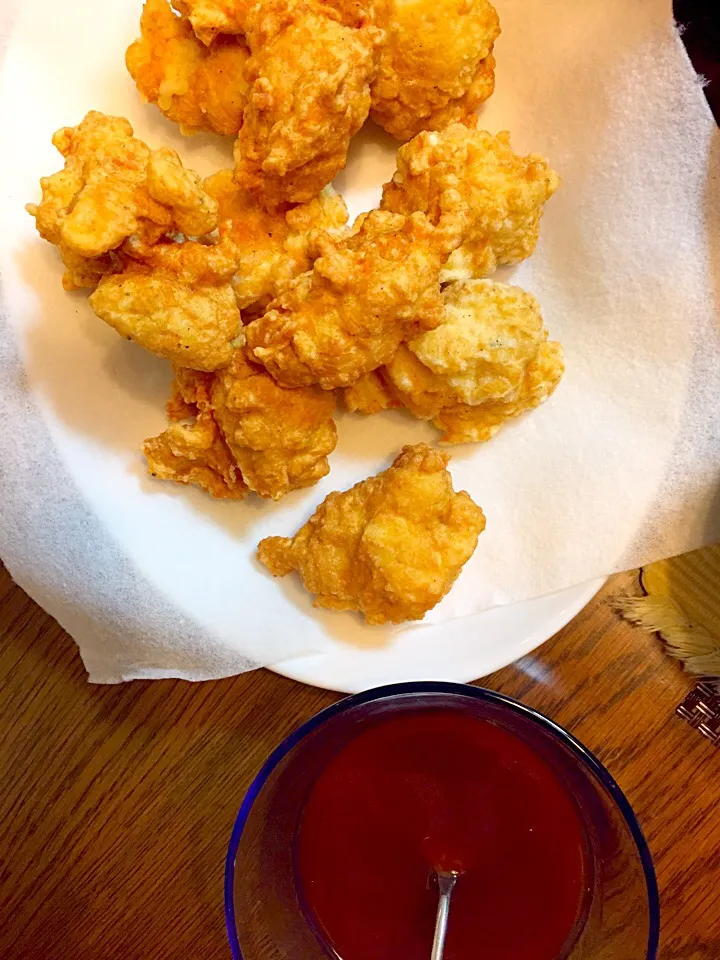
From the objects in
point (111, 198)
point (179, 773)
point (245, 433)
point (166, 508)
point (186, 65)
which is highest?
point (186, 65)

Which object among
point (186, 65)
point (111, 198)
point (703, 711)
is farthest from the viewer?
point (703, 711)

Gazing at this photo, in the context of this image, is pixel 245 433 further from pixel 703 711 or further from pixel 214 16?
pixel 703 711

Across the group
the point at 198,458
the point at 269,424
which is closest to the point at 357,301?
the point at 269,424

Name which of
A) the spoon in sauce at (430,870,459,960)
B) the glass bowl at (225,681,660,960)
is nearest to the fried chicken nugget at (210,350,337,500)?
the glass bowl at (225,681,660,960)

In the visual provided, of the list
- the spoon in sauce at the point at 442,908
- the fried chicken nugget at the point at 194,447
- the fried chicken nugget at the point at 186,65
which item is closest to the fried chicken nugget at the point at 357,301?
the fried chicken nugget at the point at 194,447

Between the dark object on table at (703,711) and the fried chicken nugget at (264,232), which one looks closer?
the fried chicken nugget at (264,232)

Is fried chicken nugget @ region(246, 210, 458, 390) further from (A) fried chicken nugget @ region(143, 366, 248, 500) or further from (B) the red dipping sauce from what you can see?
(B) the red dipping sauce

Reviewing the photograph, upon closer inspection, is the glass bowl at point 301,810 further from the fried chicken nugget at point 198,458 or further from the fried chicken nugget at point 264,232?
the fried chicken nugget at point 264,232
